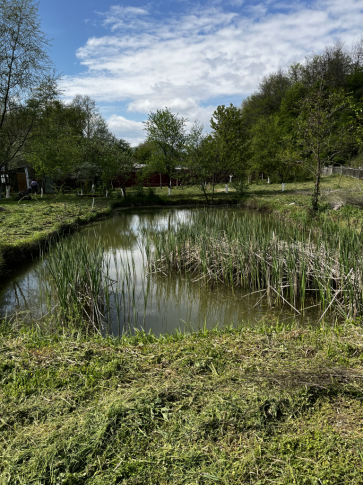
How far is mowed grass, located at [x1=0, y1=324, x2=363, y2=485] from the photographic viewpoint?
73.0 inches

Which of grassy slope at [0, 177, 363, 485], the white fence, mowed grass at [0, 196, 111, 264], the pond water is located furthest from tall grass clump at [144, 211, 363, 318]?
the white fence

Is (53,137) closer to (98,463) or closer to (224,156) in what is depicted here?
(224,156)

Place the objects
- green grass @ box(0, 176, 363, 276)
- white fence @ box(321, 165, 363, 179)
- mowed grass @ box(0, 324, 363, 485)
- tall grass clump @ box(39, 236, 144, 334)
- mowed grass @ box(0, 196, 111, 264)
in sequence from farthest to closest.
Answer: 1. white fence @ box(321, 165, 363, 179)
2. green grass @ box(0, 176, 363, 276)
3. mowed grass @ box(0, 196, 111, 264)
4. tall grass clump @ box(39, 236, 144, 334)
5. mowed grass @ box(0, 324, 363, 485)

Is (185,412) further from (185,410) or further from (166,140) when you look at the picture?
(166,140)

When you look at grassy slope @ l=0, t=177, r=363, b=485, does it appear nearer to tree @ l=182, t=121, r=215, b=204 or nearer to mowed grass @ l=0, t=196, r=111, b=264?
mowed grass @ l=0, t=196, r=111, b=264

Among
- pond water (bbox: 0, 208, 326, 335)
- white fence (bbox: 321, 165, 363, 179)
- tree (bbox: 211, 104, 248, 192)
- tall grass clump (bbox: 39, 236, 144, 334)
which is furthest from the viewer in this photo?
white fence (bbox: 321, 165, 363, 179)

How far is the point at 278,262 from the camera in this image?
5.06 m

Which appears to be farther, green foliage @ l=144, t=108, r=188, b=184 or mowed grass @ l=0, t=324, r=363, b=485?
→ green foliage @ l=144, t=108, r=188, b=184

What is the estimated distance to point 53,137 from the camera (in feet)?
65.0

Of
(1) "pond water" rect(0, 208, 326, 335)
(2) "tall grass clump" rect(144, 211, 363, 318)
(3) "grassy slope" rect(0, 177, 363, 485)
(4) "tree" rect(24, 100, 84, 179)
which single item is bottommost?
(1) "pond water" rect(0, 208, 326, 335)

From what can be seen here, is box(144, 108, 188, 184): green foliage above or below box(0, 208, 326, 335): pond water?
above

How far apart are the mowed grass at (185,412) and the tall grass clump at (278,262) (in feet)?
3.95

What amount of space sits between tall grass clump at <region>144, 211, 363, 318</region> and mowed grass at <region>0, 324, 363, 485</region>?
3.95ft

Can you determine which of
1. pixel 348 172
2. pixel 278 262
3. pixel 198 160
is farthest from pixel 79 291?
pixel 348 172
